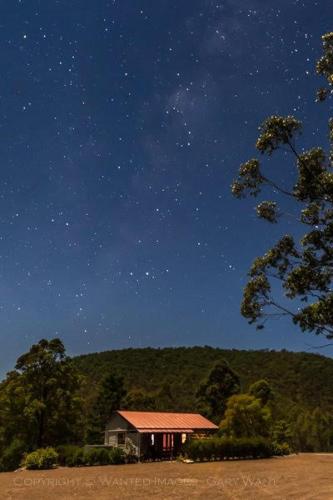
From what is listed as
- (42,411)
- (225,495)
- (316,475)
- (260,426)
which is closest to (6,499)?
(225,495)

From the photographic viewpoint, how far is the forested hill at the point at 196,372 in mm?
91606

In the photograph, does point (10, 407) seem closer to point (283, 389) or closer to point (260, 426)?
point (260, 426)

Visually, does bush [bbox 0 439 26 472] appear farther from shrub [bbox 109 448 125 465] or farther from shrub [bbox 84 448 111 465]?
shrub [bbox 109 448 125 465]

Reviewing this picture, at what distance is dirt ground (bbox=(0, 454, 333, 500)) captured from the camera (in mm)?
21281

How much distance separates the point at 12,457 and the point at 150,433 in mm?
11647

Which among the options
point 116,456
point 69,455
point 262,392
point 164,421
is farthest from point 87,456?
point 262,392

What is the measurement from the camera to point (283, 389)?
100 m

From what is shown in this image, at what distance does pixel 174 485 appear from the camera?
24.8 m

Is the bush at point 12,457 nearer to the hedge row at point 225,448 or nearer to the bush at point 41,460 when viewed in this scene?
the bush at point 41,460

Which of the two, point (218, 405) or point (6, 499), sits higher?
point (218, 405)

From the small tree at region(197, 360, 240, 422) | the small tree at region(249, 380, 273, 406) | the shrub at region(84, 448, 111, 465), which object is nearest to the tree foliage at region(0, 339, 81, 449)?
the shrub at region(84, 448, 111, 465)

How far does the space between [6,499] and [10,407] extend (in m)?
26.6

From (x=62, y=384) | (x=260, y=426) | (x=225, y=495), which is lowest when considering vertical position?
(x=225, y=495)

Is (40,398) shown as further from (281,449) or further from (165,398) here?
(165,398)
